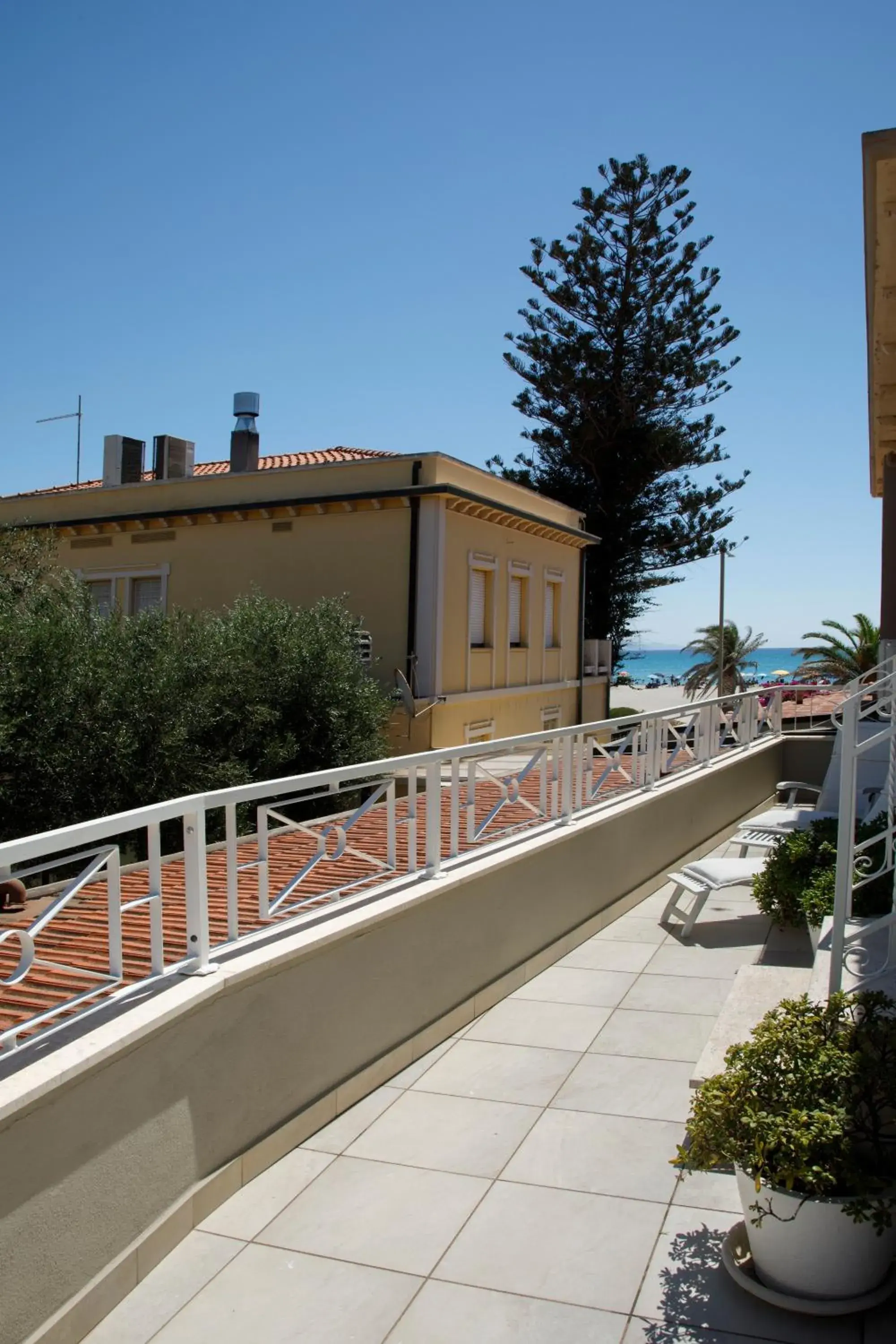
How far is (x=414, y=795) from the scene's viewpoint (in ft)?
19.0

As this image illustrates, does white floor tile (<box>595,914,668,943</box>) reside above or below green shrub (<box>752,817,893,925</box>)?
below

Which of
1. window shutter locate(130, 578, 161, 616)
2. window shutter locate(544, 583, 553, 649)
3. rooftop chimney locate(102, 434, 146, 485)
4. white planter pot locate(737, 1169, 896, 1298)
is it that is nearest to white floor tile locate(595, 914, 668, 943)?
white planter pot locate(737, 1169, 896, 1298)

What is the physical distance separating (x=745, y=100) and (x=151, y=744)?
882 centimetres

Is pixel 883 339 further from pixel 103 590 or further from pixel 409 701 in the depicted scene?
pixel 103 590

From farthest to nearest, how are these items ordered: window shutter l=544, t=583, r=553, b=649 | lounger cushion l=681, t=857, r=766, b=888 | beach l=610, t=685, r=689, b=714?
1. beach l=610, t=685, r=689, b=714
2. window shutter l=544, t=583, r=553, b=649
3. lounger cushion l=681, t=857, r=766, b=888

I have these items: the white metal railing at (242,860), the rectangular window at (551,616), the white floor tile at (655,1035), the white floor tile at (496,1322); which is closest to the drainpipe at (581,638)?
the rectangular window at (551,616)

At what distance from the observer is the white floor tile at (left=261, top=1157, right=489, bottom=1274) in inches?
145

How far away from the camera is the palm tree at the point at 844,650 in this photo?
31.1 meters

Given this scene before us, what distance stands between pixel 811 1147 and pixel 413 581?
14036 mm

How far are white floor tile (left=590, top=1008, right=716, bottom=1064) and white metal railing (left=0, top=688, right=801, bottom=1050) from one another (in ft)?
3.93

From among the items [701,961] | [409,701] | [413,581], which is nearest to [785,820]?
[701,961]

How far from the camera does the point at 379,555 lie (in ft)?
56.6

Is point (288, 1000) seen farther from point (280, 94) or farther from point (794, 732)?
point (794, 732)

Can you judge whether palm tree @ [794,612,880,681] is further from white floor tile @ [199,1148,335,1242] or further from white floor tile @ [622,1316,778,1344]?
white floor tile @ [622,1316,778,1344]
